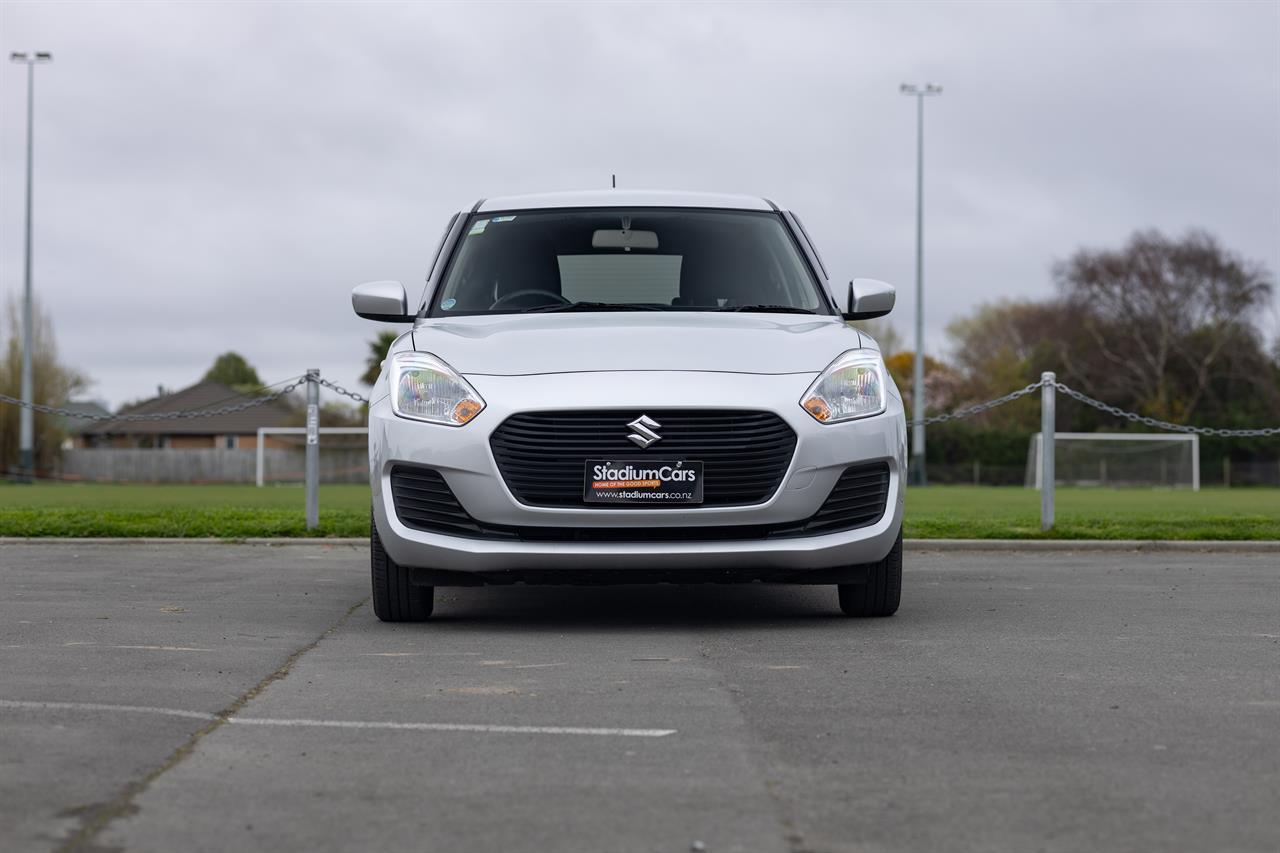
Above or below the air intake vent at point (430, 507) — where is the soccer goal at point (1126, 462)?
below

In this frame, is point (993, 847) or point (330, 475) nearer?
point (993, 847)

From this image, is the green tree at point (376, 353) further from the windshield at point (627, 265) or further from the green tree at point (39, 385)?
the windshield at point (627, 265)

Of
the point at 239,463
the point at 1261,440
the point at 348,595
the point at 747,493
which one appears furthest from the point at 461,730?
the point at 1261,440

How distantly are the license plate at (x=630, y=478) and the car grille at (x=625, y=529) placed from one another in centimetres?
15

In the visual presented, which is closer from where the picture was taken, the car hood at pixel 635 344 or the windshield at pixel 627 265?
the car hood at pixel 635 344

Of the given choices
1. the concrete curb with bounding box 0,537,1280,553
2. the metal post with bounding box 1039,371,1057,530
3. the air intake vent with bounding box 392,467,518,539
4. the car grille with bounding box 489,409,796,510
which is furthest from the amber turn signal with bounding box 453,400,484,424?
the metal post with bounding box 1039,371,1057,530

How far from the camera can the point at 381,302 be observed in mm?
7582

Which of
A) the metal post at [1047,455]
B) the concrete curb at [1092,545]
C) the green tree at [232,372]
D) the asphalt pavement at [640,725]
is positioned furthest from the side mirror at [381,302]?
the green tree at [232,372]

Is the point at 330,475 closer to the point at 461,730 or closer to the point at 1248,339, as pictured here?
the point at 1248,339

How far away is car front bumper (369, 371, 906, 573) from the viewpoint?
20.6 feet

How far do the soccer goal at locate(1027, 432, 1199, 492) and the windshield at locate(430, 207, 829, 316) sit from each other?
140ft

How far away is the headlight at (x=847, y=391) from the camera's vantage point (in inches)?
253

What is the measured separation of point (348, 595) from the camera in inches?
324

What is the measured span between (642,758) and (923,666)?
1.82 m
